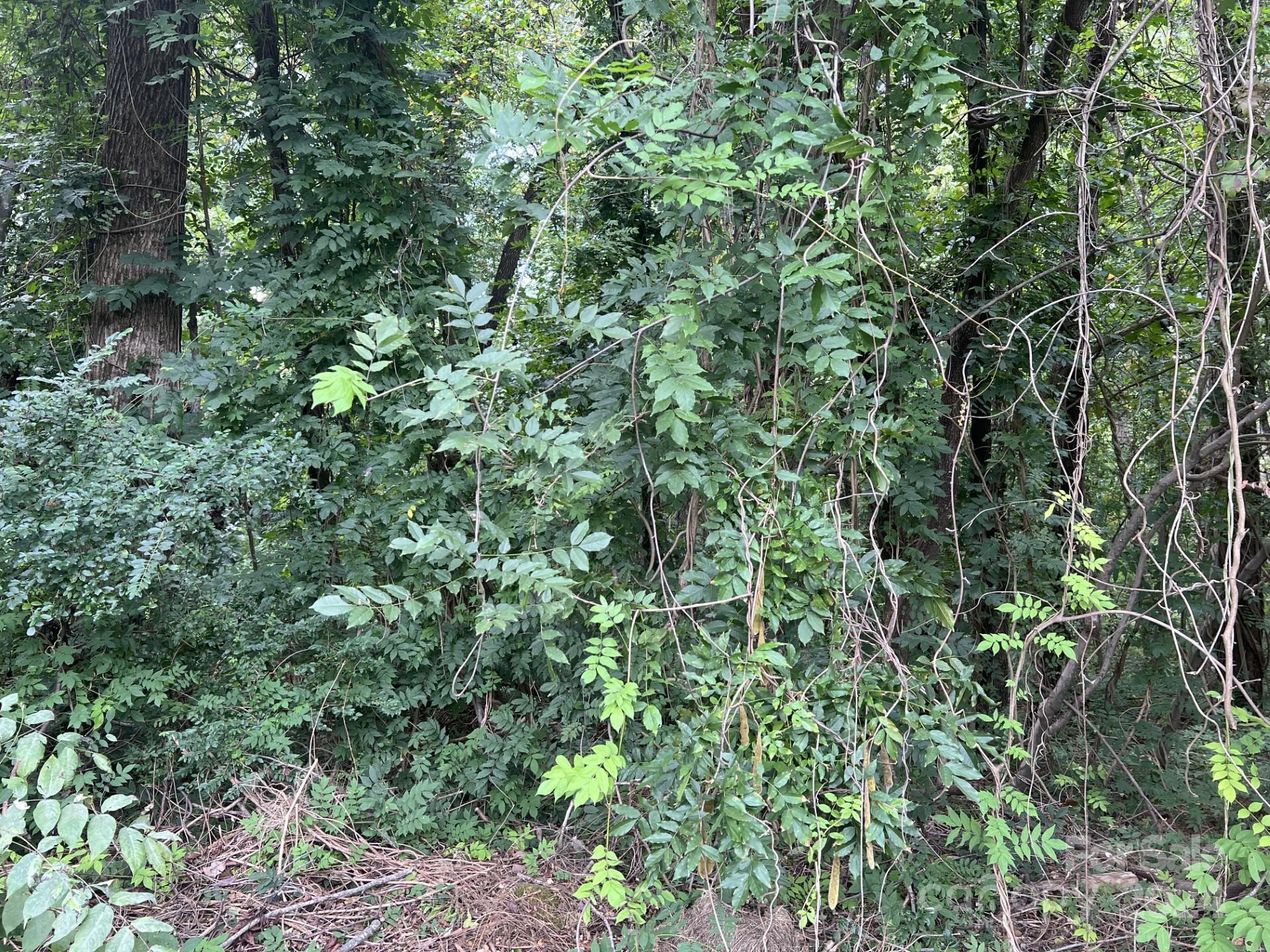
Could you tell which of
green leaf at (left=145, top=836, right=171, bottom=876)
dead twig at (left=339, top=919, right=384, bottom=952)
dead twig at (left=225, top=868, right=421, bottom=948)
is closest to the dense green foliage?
green leaf at (left=145, top=836, right=171, bottom=876)

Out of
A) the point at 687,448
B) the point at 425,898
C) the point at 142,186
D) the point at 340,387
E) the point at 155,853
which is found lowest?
the point at 425,898

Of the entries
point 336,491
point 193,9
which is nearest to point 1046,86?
point 336,491

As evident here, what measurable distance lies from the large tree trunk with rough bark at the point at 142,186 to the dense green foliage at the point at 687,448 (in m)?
0.07

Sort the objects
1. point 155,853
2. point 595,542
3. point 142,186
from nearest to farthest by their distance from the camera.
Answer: point 155,853 < point 595,542 < point 142,186

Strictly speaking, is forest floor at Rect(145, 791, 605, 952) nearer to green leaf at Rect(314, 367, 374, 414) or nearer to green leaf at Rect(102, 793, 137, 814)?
green leaf at Rect(102, 793, 137, 814)

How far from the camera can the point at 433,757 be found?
3.60 m

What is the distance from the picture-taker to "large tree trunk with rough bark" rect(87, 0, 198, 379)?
4.14m

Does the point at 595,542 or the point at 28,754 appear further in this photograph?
the point at 595,542

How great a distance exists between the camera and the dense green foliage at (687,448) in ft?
7.32

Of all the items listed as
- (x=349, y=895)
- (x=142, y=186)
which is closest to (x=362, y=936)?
(x=349, y=895)

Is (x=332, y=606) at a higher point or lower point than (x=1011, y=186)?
lower

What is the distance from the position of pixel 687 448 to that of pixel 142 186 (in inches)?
147

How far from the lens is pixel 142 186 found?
4262 millimetres

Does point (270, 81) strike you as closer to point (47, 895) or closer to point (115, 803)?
point (115, 803)
